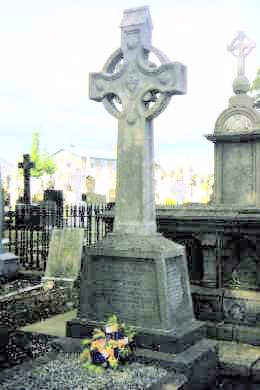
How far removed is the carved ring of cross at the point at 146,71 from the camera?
241 inches

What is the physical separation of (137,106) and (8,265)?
653cm

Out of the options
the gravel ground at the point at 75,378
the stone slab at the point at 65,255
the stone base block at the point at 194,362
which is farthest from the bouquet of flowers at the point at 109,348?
the stone slab at the point at 65,255

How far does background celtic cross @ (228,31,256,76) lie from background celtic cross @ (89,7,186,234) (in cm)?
438

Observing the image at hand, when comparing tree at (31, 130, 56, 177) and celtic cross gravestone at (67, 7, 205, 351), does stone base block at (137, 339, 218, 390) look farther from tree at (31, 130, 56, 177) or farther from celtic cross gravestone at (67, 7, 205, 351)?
tree at (31, 130, 56, 177)

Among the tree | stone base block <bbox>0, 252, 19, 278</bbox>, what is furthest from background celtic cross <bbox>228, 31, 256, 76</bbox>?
the tree

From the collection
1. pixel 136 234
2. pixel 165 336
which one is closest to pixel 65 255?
pixel 136 234

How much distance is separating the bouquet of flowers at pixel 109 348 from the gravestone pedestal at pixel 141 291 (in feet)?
0.84

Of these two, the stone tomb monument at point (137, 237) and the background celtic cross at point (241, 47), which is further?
the background celtic cross at point (241, 47)

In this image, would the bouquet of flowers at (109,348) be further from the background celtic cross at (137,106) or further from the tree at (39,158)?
the tree at (39,158)

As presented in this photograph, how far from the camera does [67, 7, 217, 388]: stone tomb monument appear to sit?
575 centimetres

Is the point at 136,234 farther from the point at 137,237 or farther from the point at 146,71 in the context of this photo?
the point at 146,71

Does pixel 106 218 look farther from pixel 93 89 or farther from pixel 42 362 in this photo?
pixel 42 362

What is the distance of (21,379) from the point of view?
4953 mm

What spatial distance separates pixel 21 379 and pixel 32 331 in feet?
7.26
